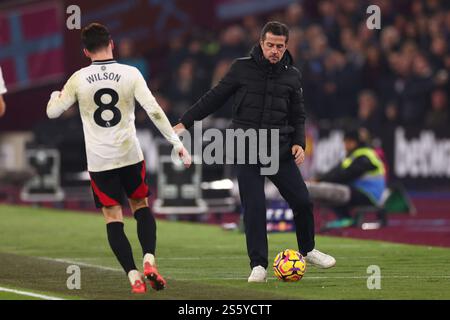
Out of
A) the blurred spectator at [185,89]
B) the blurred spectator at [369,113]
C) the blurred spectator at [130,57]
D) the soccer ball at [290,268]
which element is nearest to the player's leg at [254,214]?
the soccer ball at [290,268]

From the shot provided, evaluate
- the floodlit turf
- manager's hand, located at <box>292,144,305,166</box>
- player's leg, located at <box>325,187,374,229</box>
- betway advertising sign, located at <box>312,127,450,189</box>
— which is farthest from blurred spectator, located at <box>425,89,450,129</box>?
manager's hand, located at <box>292,144,305,166</box>

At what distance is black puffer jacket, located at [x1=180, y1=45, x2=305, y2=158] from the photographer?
1234 centimetres

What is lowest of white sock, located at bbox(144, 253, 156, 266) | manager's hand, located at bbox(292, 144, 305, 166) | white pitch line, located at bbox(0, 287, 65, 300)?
white pitch line, located at bbox(0, 287, 65, 300)

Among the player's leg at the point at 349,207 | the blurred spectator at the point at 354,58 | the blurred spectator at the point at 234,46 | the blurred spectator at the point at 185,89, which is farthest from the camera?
the blurred spectator at the point at 234,46

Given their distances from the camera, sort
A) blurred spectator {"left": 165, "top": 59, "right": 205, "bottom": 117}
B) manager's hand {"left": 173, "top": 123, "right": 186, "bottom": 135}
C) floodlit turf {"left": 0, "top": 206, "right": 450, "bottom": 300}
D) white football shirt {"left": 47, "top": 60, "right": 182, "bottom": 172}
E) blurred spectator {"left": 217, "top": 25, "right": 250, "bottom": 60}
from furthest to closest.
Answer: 1. blurred spectator {"left": 217, "top": 25, "right": 250, "bottom": 60}
2. blurred spectator {"left": 165, "top": 59, "right": 205, "bottom": 117}
3. manager's hand {"left": 173, "top": 123, "right": 186, "bottom": 135}
4. floodlit turf {"left": 0, "top": 206, "right": 450, "bottom": 300}
5. white football shirt {"left": 47, "top": 60, "right": 182, "bottom": 172}

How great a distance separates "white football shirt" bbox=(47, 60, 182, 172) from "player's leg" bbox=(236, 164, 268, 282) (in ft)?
3.67

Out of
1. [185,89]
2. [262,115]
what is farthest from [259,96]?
[185,89]

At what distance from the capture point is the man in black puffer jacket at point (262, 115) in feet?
40.4

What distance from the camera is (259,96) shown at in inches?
486

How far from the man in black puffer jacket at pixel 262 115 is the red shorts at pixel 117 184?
2.55 feet

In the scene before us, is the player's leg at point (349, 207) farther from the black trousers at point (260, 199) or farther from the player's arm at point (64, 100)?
the player's arm at point (64, 100)

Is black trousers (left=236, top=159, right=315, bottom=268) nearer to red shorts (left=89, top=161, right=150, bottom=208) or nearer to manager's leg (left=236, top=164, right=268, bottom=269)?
manager's leg (left=236, top=164, right=268, bottom=269)
